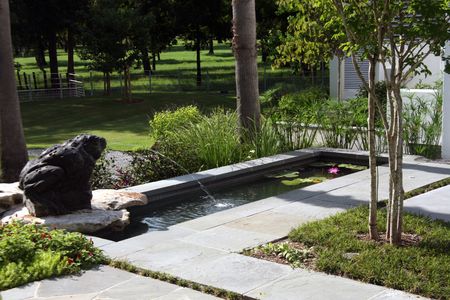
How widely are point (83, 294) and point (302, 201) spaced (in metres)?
3.83

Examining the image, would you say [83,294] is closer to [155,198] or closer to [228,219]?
[228,219]

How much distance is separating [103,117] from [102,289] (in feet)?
61.1

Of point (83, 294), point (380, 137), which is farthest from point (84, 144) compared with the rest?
point (380, 137)

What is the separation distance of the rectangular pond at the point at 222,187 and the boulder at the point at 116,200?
247 mm

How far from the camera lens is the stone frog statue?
23.9 ft

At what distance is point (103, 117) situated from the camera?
76.4 ft

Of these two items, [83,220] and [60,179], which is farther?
[60,179]

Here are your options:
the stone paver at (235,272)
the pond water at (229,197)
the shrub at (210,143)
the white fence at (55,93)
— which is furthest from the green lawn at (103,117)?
the stone paver at (235,272)

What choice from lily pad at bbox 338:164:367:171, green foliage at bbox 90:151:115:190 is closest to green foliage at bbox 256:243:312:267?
green foliage at bbox 90:151:115:190

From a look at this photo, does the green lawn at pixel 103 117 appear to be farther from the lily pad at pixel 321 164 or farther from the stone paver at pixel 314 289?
the stone paver at pixel 314 289

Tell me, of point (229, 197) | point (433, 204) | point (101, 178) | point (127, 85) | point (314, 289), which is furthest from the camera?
point (127, 85)

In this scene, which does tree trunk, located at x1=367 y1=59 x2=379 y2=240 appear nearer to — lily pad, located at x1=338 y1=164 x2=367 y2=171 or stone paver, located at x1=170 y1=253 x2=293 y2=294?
stone paver, located at x1=170 y1=253 x2=293 y2=294

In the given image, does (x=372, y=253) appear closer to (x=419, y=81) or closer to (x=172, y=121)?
(x=172, y=121)

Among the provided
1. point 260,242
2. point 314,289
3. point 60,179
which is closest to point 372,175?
point 260,242
